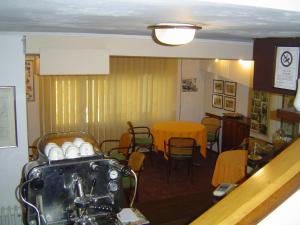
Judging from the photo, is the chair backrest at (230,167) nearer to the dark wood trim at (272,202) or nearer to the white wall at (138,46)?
the white wall at (138,46)

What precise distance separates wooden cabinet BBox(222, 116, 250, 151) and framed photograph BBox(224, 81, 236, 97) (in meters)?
0.56

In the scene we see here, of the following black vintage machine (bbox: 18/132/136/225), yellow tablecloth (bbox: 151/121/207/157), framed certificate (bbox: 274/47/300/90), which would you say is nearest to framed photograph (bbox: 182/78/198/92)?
yellow tablecloth (bbox: 151/121/207/157)

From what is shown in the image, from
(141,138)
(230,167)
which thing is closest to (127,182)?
(230,167)

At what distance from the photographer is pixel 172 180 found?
5973 mm

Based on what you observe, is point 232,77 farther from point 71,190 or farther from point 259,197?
point 259,197

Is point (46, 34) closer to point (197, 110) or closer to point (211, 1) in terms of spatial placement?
point (211, 1)

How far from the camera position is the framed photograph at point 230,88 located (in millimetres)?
7281

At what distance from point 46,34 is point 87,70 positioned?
54 centimetres

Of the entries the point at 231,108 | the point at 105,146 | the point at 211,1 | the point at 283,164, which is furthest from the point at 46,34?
the point at 231,108

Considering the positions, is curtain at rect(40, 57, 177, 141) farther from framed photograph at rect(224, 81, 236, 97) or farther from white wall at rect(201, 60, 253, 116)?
framed photograph at rect(224, 81, 236, 97)

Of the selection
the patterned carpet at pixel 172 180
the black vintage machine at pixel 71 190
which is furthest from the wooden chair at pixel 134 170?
the black vintage machine at pixel 71 190

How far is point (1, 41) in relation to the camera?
325cm

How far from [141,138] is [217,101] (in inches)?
77.7

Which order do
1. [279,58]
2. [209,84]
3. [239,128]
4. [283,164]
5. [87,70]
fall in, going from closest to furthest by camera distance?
1. [283,164]
2. [279,58]
3. [87,70]
4. [239,128]
5. [209,84]
